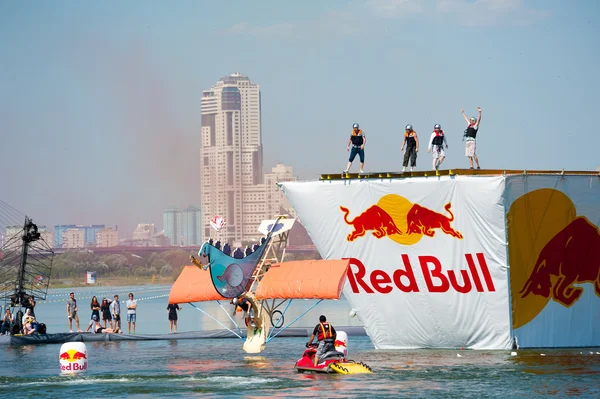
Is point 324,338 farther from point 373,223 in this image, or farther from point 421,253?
point 373,223

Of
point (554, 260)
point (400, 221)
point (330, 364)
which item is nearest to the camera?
point (330, 364)

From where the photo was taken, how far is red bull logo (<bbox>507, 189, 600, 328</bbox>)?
45.7 metres

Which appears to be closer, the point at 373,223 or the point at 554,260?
the point at 554,260

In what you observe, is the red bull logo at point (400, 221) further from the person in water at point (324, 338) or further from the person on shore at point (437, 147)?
the person in water at point (324, 338)

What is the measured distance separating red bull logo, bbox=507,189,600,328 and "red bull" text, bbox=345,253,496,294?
1438 millimetres

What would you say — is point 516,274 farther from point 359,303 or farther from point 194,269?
point 194,269

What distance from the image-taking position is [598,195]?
153 ft

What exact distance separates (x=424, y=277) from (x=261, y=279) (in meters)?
7.41

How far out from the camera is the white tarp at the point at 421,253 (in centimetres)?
4588

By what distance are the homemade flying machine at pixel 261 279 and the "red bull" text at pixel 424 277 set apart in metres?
1.95

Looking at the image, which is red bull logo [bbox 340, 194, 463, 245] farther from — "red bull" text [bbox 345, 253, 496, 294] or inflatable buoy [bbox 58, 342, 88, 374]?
inflatable buoy [bbox 58, 342, 88, 374]

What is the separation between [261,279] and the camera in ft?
160

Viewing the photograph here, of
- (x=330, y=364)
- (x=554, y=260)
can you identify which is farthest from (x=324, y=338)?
(x=554, y=260)

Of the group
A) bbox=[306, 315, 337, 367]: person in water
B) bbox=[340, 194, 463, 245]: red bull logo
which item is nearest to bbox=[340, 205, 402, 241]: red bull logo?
bbox=[340, 194, 463, 245]: red bull logo
